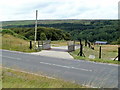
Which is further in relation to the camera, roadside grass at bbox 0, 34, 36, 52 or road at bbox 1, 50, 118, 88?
roadside grass at bbox 0, 34, 36, 52

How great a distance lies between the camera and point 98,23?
99062 mm

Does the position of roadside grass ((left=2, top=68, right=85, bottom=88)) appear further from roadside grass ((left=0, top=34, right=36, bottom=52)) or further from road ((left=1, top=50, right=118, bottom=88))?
roadside grass ((left=0, top=34, right=36, bottom=52))

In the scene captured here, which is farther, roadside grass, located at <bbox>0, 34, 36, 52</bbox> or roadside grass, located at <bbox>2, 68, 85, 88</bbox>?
roadside grass, located at <bbox>0, 34, 36, 52</bbox>

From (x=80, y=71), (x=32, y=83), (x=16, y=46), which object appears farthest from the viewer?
(x=16, y=46)

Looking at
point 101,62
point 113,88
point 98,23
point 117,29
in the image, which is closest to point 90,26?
point 98,23

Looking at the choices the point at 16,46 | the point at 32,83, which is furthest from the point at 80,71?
the point at 16,46

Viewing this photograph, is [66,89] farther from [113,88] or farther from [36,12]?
[36,12]

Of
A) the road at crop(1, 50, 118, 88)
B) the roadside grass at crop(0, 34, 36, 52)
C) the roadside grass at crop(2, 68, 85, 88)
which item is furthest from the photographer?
the roadside grass at crop(0, 34, 36, 52)

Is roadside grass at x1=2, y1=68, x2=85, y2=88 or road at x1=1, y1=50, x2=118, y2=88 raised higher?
roadside grass at x1=2, y1=68, x2=85, y2=88

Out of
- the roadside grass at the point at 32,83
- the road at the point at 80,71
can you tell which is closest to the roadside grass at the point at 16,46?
the road at the point at 80,71

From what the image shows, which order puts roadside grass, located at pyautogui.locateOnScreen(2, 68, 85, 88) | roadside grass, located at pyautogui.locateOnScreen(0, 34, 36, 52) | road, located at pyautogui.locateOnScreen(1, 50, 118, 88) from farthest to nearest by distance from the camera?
roadside grass, located at pyautogui.locateOnScreen(0, 34, 36, 52) < road, located at pyautogui.locateOnScreen(1, 50, 118, 88) < roadside grass, located at pyautogui.locateOnScreen(2, 68, 85, 88)

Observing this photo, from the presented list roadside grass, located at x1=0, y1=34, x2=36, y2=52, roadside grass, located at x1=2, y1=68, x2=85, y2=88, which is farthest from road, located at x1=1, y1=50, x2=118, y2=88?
roadside grass, located at x1=0, y1=34, x2=36, y2=52

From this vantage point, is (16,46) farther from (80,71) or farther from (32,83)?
(32,83)

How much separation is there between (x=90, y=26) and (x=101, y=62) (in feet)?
259
